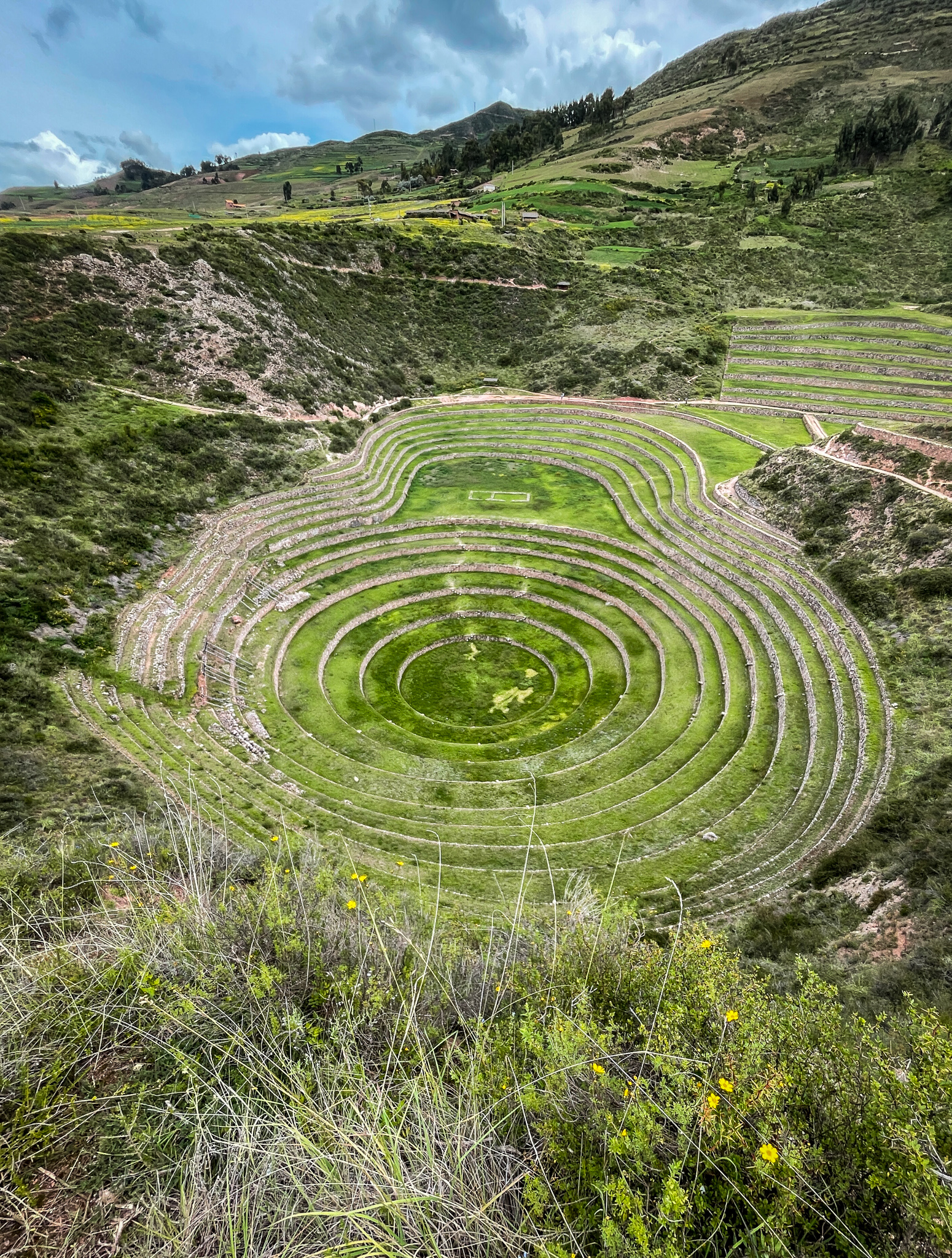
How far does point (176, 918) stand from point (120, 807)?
29.8ft

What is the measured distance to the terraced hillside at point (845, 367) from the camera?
45.1 m

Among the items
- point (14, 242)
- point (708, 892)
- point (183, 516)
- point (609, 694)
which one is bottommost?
point (708, 892)

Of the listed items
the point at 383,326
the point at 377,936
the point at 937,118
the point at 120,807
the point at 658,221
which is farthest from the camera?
the point at 937,118

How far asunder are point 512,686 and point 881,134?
116 meters

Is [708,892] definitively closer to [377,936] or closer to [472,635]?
[377,936]

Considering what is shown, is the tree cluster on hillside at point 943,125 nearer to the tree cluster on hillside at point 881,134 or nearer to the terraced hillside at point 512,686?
the tree cluster on hillside at point 881,134

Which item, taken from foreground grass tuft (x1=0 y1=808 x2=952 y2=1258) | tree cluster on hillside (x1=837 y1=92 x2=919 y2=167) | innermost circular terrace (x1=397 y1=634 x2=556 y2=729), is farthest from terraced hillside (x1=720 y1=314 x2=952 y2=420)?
tree cluster on hillside (x1=837 y1=92 x2=919 y2=167)

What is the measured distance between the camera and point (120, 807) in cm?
1521

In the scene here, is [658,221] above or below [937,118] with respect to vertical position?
below

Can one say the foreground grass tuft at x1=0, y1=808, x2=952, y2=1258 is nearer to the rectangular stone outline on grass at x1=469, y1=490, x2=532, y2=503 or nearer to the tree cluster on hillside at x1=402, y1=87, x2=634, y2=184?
the rectangular stone outline on grass at x1=469, y1=490, x2=532, y2=503

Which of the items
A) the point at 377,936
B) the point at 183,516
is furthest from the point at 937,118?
the point at 377,936

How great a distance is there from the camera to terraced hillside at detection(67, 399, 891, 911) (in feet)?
61.6

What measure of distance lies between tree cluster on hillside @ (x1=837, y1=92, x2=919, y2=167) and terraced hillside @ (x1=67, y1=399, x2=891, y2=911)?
90.8 metres

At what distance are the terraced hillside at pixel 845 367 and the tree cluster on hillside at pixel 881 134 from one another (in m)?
60.8
